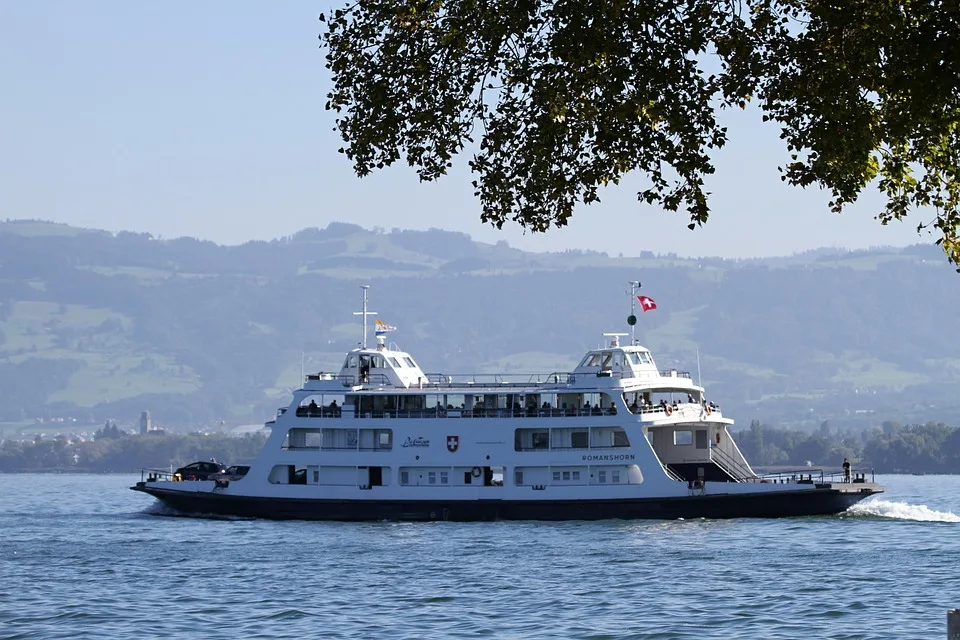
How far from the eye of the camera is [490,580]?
41.9 m

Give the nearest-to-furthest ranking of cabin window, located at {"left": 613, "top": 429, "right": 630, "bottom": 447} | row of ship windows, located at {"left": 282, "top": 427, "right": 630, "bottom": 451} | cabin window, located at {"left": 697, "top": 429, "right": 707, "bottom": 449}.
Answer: cabin window, located at {"left": 613, "top": 429, "right": 630, "bottom": 447} → row of ship windows, located at {"left": 282, "top": 427, "right": 630, "bottom": 451} → cabin window, located at {"left": 697, "top": 429, "right": 707, "bottom": 449}

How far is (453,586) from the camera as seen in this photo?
40812mm

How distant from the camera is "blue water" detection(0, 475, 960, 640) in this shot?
34031 millimetres

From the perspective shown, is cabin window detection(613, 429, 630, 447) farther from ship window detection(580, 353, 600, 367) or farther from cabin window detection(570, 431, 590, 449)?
ship window detection(580, 353, 600, 367)

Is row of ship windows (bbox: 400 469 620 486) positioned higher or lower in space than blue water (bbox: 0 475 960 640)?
higher

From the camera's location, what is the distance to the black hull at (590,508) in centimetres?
5931

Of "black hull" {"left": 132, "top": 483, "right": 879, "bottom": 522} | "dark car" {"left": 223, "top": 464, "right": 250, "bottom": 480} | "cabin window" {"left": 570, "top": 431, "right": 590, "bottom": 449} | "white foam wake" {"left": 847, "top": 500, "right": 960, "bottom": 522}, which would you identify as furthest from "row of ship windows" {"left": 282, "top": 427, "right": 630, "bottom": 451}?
"white foam wake" {"left": 847, "top": 500, "right": 960, "bottom": 522}

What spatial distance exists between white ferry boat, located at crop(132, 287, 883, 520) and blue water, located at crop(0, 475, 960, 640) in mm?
1218

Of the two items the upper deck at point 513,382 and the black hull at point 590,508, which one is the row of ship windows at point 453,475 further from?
the upper deck at point 513,382

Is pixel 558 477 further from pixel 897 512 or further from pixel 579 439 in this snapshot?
pixel 897 512

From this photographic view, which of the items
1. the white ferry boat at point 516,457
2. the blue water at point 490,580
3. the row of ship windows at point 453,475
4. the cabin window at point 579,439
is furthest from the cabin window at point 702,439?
the cabin window at point 579,439

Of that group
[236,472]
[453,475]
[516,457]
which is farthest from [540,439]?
[236,472]

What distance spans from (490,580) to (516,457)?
737 inches

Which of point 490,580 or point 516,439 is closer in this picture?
point 490,580
